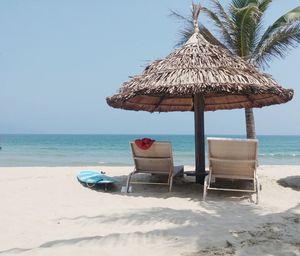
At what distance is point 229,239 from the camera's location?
3.45 meters

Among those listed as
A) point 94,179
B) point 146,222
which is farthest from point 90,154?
point 146,222

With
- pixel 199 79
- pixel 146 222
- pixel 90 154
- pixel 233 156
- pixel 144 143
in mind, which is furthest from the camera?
pixel 90 154

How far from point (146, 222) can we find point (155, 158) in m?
2.01

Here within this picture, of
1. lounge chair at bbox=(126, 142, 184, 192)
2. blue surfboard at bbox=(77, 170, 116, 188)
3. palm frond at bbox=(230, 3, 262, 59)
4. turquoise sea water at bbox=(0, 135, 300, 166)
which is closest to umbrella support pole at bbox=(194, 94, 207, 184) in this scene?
lounge chair at bbox=(126, 142, 184, 192)

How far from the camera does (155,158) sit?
238 inches

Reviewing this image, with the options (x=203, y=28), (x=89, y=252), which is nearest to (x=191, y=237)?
(x=89, y=252)

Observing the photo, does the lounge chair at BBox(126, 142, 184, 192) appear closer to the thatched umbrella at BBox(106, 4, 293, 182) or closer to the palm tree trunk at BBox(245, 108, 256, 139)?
the thatched umbrella at BBox(106, 4, 293, 182)

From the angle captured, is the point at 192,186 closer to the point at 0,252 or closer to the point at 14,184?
the point at 14,184

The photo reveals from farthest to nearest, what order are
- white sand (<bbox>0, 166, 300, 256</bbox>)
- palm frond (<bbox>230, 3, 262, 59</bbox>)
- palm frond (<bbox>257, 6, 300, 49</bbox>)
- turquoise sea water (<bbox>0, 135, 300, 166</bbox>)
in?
turquoise sea water (<bbox>0, 135, 300, 166</bbox>)
palm frond (<bbox>230, 3, 262, 59</bbox>)
palm frond (<bbox>257, 6, 300, 49</bbox>)
white sand (<bbox>0, 166, 300, 256</bbox>)

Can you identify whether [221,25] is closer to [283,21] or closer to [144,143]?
[283,21]

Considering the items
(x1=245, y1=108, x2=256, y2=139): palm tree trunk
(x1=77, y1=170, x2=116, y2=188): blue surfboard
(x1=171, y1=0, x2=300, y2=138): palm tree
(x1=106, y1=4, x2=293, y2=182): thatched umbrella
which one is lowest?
(x1=77, y1=170, x2=116, y2=188): blue surfboard

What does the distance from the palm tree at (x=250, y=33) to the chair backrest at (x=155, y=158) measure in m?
5.15

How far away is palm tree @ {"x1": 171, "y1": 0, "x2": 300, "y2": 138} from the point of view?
10008 millimetres

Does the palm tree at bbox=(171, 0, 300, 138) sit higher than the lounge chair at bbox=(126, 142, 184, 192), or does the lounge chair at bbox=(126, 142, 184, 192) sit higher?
the palm tree at bbox=(171, 0, 300, 138)
